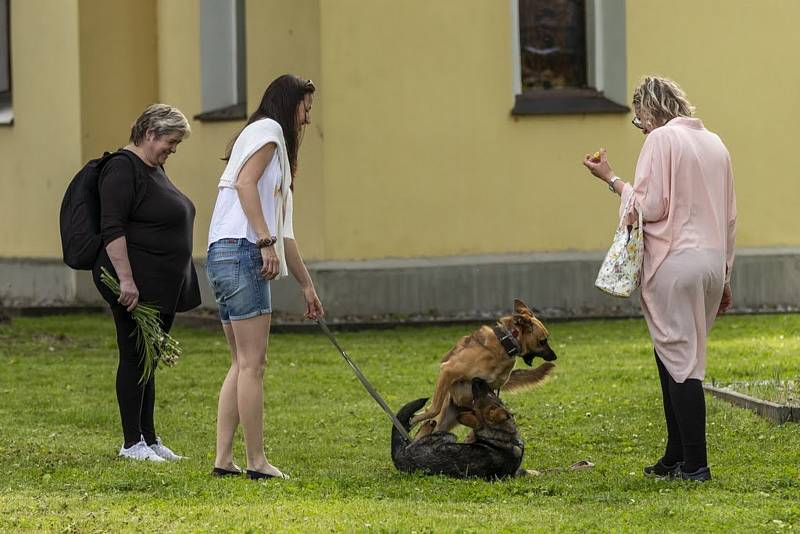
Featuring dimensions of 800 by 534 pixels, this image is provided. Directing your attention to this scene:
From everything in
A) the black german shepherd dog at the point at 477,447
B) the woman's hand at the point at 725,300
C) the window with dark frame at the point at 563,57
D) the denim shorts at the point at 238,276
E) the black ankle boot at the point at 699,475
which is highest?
the window with dark frame at the point at 563,57

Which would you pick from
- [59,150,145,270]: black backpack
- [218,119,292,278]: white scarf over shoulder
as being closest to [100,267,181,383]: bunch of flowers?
[59,150,145,270]: black backpack

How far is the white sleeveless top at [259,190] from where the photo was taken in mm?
7527

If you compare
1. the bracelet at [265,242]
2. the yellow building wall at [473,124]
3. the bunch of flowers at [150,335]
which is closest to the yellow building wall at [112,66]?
the yellow building wall at [473,124]

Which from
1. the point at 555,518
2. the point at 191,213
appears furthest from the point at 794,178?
the point at 555,518

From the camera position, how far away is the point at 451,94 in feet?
56.6

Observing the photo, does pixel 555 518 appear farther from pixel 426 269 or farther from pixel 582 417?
pixel 426 269

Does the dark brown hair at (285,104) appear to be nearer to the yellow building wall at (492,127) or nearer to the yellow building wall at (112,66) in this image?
the yellow building wall at (492,127)

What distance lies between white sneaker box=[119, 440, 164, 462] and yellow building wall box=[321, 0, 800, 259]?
821cm

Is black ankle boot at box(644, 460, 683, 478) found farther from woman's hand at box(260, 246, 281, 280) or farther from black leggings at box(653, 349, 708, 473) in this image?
woman's hand at box(260, 246, 281, 280)

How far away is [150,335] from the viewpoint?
889 centimetres

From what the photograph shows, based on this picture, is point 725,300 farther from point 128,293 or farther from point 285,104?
point 128,293

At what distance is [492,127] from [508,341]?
9792mm

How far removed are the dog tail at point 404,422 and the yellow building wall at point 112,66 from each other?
518 inches

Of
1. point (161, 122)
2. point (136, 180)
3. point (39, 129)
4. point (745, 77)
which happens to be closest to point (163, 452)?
point (136, 180)
